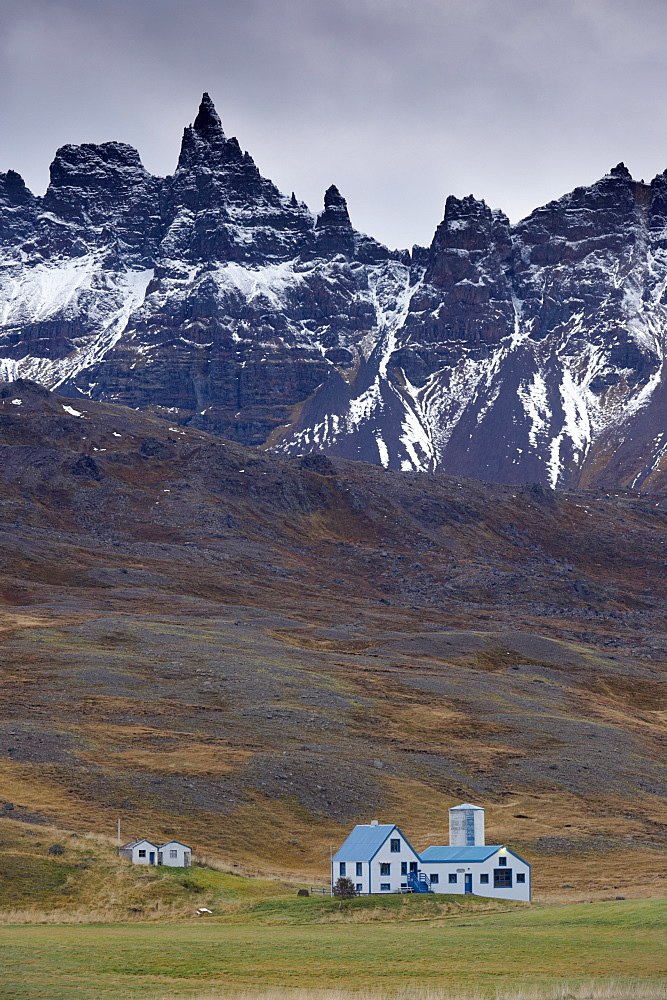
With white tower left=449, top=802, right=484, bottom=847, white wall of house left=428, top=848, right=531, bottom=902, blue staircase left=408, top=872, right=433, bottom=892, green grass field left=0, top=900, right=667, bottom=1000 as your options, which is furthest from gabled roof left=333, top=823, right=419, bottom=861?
green grass field left=0, top=900, right=667, bottom=1000

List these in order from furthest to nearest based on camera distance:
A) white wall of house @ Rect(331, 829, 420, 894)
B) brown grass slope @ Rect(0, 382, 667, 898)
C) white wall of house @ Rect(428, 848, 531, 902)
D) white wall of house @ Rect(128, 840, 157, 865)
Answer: brown grass slope @ Rect(0, 382, 667, 898) → white wall of house @ Rect(128, 840, 157, 865) → white wall of house @ Rect(428, 848, 531, 902) → white wall of house @ Rect(331, 829, 420, 894)

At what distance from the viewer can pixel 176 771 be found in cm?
10212

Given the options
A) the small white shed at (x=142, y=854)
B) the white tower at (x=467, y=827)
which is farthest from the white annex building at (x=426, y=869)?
the small white shed at (x=142, y=854)

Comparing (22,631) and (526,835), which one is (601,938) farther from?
(22,631)

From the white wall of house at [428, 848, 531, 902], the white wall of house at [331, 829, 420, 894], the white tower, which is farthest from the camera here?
the white tower

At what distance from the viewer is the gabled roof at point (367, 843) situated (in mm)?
63931

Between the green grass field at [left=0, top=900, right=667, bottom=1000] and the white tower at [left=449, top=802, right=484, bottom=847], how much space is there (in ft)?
41.6

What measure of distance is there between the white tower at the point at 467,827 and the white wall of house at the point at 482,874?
3.72 m

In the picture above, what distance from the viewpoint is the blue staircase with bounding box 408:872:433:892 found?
63.8 meters

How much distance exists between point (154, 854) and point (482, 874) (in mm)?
16898

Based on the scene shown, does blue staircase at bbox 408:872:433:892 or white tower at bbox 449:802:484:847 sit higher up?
white tower at bbox 449:802:484:847

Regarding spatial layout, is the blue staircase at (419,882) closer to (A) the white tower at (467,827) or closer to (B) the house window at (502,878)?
(B) the house window at (502,878)

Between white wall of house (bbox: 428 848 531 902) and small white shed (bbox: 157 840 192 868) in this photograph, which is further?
small white shed (bbox: 157 840 192 868)

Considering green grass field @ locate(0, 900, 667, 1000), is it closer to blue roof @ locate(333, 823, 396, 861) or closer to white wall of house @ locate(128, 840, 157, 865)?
blue roof @ locate(333, 823, 396, 861)
